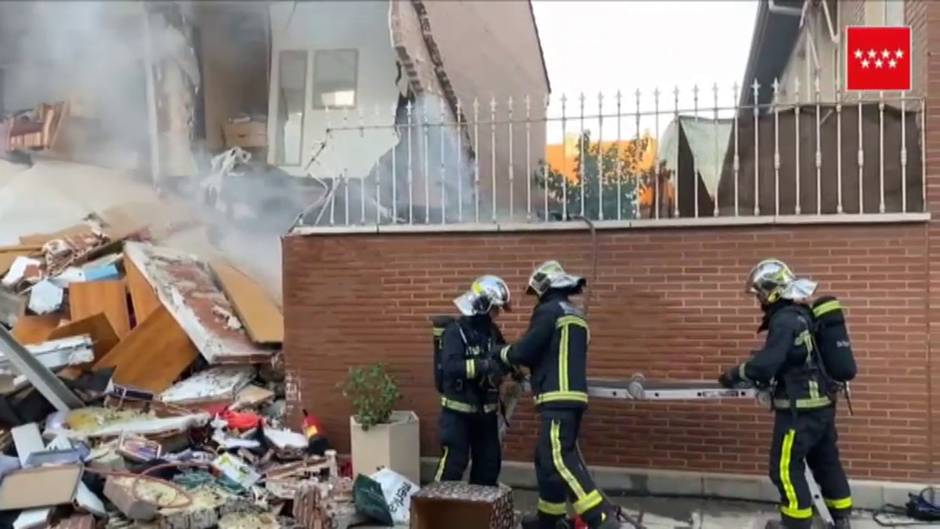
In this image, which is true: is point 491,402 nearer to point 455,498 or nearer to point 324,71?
point 455,498

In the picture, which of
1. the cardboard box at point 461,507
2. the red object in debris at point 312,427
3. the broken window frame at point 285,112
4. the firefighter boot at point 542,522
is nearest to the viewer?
the cardboard box at point 461,507

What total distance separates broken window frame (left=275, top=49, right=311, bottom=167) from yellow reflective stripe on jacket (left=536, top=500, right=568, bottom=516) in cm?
782

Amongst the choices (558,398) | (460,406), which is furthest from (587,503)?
(460,406)

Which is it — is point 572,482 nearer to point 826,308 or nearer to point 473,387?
point 473,387

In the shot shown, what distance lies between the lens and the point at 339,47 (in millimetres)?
12312

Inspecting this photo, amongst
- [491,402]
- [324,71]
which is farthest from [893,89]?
[324,71]

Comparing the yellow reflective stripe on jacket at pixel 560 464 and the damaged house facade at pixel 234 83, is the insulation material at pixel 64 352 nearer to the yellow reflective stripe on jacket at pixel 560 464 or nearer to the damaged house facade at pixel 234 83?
the damaged house facade at pixel 234 83

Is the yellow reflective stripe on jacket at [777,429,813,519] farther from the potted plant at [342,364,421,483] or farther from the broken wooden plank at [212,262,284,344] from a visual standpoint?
the broken wooden plank at [212,262,284,344]

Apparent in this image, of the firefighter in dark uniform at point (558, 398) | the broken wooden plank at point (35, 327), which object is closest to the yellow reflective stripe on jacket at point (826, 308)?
the firefighter in dark uniform at point (558, 398)

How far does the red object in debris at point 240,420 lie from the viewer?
23.0ft

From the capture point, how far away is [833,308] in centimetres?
518

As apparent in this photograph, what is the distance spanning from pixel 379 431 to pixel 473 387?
3.36 ft

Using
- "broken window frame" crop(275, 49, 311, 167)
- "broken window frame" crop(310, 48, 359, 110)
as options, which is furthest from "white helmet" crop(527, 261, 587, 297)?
"broken window frame" crop(275, 49, 311, 167)

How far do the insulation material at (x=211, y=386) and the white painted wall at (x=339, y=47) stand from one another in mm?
4236
